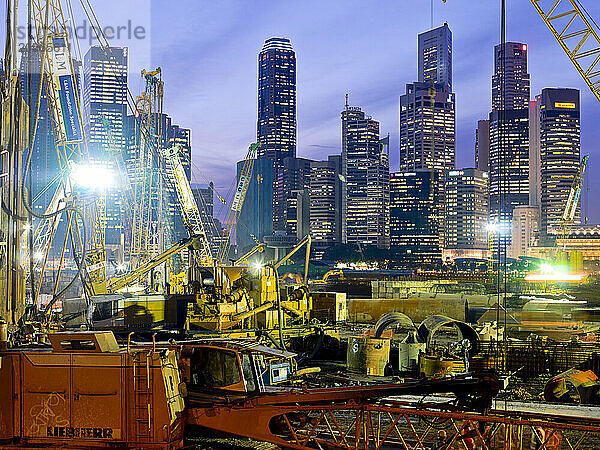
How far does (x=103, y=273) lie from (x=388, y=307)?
25823 millimetres

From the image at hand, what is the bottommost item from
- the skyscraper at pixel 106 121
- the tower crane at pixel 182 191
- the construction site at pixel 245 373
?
the construction site at pixel 245 373

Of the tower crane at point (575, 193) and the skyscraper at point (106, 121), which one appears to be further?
the skyscraper at point (106, 121)

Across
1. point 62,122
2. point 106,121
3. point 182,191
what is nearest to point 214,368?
point 62,122

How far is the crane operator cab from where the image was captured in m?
11.9

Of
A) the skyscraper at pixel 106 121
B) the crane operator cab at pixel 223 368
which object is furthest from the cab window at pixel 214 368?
the skyscraper at pixel 106 121

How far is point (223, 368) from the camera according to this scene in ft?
39.4

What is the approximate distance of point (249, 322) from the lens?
3431 centimetres

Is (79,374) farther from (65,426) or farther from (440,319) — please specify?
(440,319)

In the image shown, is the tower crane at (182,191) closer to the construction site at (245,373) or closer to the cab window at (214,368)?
the construction site at (245,373)

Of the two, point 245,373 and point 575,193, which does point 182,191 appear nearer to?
point 245,373

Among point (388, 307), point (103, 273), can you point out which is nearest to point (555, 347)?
point (388, 307)

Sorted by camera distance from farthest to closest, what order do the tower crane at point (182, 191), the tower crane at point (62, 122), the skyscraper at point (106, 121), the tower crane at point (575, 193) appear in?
1. the skyscraper at point (106, 121)
2. the tower crane at point (575, 193)
3. the tower crane at point (182, 191)
4. the tower crane at point (62, 122)

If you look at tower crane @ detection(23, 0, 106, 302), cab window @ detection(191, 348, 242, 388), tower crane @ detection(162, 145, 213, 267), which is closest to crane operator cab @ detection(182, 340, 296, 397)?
cab window @ detection(191, 348, 242, 388)

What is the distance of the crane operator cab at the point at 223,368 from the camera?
11930 mm
